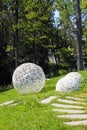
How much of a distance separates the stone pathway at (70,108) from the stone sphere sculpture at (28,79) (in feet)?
7.02

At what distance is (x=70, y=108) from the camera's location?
8.14 meters

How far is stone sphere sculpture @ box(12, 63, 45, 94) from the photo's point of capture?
12250 millimetres

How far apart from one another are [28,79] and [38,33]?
23.7m

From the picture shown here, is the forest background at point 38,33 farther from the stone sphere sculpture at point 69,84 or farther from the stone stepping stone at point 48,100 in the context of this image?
the stone stepping stone at point 48,100

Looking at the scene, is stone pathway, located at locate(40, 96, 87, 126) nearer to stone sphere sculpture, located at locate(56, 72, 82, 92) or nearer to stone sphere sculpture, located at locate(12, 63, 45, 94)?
stone sphere sculpture, located at locate(56, 72, 82, 92)

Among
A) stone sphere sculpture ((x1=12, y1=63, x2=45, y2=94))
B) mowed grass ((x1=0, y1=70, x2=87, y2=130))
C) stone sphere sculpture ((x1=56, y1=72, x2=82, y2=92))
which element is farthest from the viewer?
stone sphere sculpture ((x1=12, y1=63, x2=45, y2=94))

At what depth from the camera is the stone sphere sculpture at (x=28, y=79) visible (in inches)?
482

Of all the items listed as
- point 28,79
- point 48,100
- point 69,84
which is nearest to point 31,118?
point 48,100

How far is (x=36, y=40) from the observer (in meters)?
35.2

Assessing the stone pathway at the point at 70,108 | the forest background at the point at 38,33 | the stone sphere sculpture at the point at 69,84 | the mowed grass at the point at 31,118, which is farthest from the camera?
the forest background at the point at 38,33

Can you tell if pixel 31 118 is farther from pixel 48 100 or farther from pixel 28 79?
pixel 28 79

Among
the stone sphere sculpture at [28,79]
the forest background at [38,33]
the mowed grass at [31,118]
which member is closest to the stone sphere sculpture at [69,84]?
the stone sphere sculpture at [28,79]

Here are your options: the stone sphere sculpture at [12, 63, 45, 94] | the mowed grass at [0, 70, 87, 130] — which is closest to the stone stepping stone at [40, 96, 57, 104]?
the mowed grass at [0, 70, 87, 130]

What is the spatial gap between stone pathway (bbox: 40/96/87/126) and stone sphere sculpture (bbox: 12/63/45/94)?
7.02 feet
